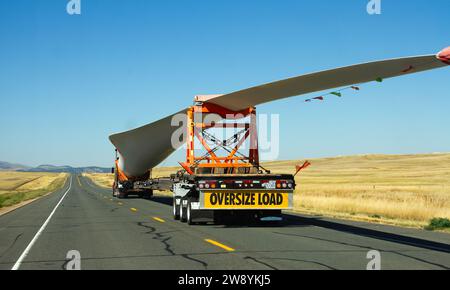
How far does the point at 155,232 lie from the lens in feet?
47.2

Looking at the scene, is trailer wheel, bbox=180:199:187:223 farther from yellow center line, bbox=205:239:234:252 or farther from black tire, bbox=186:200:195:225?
yellow center line, bbox=205:239:234:252

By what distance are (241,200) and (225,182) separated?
0.66 metres

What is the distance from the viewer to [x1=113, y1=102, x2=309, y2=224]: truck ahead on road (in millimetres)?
14898

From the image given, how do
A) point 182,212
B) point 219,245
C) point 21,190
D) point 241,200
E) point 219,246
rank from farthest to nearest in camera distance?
point 21,190 → point 182,212 → point 241,200 → point 219,245 → point 219,246

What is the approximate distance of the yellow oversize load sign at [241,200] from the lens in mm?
14898

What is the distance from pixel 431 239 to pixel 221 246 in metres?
5.19

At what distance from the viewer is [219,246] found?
1118cm

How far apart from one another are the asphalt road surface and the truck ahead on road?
1.85 ft

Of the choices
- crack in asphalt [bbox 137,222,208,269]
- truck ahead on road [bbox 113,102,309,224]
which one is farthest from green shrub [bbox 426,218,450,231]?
crack in asphalt [bbox 137,222,208,269]

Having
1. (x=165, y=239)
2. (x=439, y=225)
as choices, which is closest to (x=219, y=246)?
(x=165, y=239)

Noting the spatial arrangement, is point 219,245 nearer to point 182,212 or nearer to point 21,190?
point 182,212
